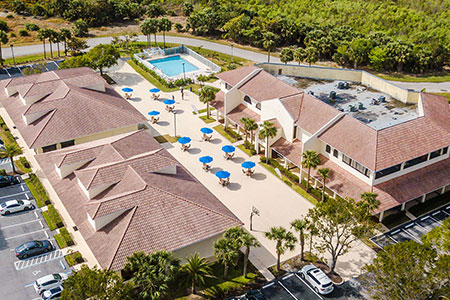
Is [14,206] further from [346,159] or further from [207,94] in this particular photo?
[346,159]

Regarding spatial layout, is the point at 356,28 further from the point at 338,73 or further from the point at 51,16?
the point at 51,16

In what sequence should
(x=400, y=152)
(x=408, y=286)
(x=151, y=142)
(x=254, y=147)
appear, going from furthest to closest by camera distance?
(x=254, y=147), (x=151, y=142), (x=400, y=152), (x=408, y=286)

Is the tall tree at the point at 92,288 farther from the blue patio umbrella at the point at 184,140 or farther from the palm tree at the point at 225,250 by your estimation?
the blue patio umbrella at the point at 184,140

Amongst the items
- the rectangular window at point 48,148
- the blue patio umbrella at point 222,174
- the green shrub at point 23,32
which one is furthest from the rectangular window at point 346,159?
the green shrub at point 23,32

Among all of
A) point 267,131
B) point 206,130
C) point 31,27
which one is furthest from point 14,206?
point 31,27

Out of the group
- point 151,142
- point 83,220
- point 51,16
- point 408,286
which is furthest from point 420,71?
point 51,16

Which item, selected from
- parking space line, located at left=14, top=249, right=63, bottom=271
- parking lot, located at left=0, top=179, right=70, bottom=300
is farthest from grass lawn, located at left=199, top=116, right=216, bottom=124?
parking space line, located at left=14, top=249, right=63, bottom=271

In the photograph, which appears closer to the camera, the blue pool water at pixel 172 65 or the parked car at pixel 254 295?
the parked car at pixel 254 295
